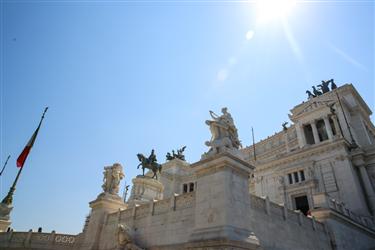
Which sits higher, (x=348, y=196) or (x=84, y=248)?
(x=348, y=196)

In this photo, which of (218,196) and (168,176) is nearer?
(218,196)

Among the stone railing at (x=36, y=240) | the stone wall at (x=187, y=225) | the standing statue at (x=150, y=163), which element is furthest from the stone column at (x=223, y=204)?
the standing statue at (x=150, y=163)

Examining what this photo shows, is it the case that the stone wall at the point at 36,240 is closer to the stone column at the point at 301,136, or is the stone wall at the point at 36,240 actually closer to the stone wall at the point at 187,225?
the stone wall at the point at 187,225

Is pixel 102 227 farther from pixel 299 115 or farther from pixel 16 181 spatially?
pixel 299 115

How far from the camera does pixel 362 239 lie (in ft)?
78.3

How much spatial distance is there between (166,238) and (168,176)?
38.6m

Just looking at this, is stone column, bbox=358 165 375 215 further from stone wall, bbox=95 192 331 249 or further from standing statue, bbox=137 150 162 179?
standing statue, bbox=137 150 162 179

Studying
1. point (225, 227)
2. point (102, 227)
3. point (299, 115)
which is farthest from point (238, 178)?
point (299, 115)

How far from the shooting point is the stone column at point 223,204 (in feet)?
32.4

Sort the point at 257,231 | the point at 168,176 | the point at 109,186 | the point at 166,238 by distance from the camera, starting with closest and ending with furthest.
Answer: the point at 257,231, the point at 166,238, the point at 109,186, the point at 168,176

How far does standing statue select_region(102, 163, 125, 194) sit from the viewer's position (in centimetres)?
2092

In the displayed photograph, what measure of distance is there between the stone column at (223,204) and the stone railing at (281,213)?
9.97 ft

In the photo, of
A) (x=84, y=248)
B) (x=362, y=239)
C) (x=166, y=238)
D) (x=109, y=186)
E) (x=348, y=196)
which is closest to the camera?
(x=166, y=238)

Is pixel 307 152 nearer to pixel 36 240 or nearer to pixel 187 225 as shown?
pixel 187 225
